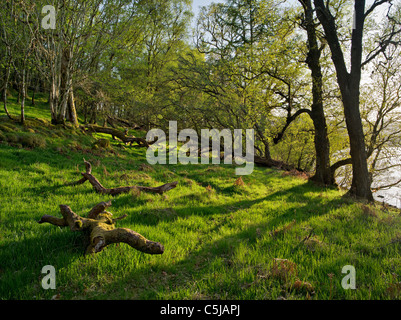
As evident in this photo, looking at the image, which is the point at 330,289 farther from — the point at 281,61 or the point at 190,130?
the point at 190,130

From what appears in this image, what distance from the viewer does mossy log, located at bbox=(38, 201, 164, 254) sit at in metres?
3.00

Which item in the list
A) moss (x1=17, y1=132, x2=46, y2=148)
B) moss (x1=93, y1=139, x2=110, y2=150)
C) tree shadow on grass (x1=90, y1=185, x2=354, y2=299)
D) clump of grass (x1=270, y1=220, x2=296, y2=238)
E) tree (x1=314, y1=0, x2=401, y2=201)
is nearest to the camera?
tree shadow on grass (x1=90, y1=185, x2=354, y2=299)

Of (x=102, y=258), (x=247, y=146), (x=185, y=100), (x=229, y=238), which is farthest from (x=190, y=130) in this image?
(x=102, y=258)

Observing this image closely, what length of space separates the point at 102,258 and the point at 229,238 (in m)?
2.54

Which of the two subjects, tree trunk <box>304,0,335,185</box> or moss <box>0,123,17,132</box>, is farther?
tree trunk <box>304,0,335,185</box>

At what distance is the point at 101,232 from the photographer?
127 inches

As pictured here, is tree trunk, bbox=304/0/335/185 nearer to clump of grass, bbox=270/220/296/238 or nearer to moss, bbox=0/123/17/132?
clump of grass, bbox=270/220/296/238

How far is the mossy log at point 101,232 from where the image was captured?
300 centimetres

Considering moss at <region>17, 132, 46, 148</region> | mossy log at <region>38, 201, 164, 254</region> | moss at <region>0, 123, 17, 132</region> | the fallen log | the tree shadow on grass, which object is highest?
the fallen log

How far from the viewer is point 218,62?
51.3ft

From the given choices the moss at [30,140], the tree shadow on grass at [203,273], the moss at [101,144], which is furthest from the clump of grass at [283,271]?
the moss at [101,144]

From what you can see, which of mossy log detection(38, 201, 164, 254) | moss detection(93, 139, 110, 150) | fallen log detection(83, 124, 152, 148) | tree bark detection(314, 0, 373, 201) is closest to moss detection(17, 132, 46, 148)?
moss detection(93, 139, 110, 150)

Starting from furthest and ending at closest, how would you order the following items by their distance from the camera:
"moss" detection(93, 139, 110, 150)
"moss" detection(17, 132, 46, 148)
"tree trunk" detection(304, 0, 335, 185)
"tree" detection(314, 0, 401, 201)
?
"moss" detection(93, 139, 110, 150), "tree trunk" detection(304, 0, 335, 185), "moss" detection(17, 132, 46, 148), "tree" detection(314, 0, 401, 201)

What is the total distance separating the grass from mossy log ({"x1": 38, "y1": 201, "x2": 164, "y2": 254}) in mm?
305
